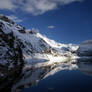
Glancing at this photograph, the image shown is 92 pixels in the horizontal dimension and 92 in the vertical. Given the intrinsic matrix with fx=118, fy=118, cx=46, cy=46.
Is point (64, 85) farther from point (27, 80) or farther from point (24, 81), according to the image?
point (27, 80)

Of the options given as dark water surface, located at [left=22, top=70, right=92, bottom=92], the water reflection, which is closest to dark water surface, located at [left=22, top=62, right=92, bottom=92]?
dark water surface, located at [left=22, top=70, right=92, bottom=92]

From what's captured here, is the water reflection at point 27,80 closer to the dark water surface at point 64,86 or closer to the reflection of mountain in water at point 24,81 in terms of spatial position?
the reflection of mountain in water at point 24,81

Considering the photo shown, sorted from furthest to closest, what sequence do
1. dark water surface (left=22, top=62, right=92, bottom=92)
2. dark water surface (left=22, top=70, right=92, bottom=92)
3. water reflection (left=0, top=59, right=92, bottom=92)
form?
water reflection (left=0, top=59, right=92, bottom=92) → dark water surface (left=22, top=62, right=92, bottom=92) → dark water surface (left=22, top=70, right=92, bottom=92)

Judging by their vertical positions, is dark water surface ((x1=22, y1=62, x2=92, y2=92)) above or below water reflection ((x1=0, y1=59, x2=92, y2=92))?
below

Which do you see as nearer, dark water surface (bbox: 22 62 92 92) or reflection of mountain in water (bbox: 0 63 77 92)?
dark water surface (bbox: 22 62 92 92)

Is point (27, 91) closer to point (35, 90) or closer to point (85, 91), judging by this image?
point (35, 90)

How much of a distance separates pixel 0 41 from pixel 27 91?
2092 inches

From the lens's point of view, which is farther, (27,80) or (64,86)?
(27,80)

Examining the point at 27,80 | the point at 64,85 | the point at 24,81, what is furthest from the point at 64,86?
the point at 27,80

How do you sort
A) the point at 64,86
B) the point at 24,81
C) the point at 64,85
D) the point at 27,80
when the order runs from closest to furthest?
1. the point at 64,86
2. the point at 64,85
3. the point at 24,81
4. the point at 27,80

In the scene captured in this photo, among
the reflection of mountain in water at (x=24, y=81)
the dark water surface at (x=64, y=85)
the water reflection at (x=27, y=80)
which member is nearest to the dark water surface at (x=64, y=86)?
the dark water surface at (x=64, y=85)

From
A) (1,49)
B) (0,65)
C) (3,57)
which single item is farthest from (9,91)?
(1,49)

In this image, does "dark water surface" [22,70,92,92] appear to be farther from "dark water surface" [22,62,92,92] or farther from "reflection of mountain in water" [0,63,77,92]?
"reflection of mountain in water" [0,63,77,92]

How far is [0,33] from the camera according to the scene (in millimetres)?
75875
